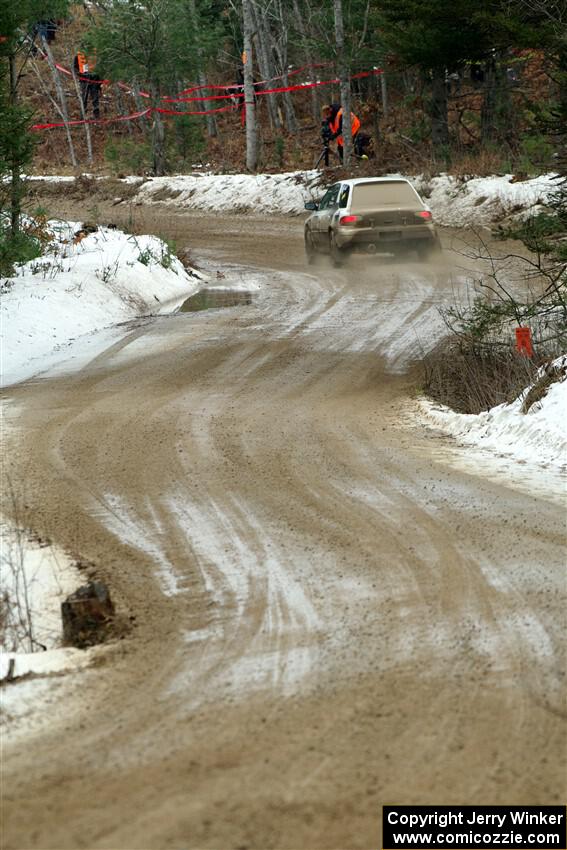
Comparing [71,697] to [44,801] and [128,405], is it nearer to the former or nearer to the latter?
[44,801]

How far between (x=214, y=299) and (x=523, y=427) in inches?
408

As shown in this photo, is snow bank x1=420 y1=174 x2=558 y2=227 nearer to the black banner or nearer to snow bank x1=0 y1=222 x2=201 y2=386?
snow bank x1=0 y1=222 x2=201 y2=386

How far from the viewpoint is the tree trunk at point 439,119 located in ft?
98.1

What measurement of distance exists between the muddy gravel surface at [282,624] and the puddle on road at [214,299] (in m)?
6.51

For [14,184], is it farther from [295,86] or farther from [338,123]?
[295,86]

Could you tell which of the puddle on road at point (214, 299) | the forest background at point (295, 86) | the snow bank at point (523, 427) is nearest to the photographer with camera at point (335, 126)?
the forest background at point (295, 86)

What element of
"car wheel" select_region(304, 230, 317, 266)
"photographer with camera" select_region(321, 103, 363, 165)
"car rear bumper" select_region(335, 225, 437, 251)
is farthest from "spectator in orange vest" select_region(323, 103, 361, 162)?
"car rear bumper" select_region(335, 225, 437, 251)

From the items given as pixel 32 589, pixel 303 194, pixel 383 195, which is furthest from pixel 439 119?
pixel 32 589

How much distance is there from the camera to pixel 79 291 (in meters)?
16.5

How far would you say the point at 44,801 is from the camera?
3.57 metres

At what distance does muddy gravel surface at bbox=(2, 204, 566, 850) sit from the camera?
3506 mm

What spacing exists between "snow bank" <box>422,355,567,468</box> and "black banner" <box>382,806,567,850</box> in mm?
4563

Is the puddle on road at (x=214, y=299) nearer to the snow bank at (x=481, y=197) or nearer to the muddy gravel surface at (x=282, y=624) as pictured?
the muddy gravel surface at (x=282, y=624)

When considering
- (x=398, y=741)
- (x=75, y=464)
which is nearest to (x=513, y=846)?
(x=398, y=741)
